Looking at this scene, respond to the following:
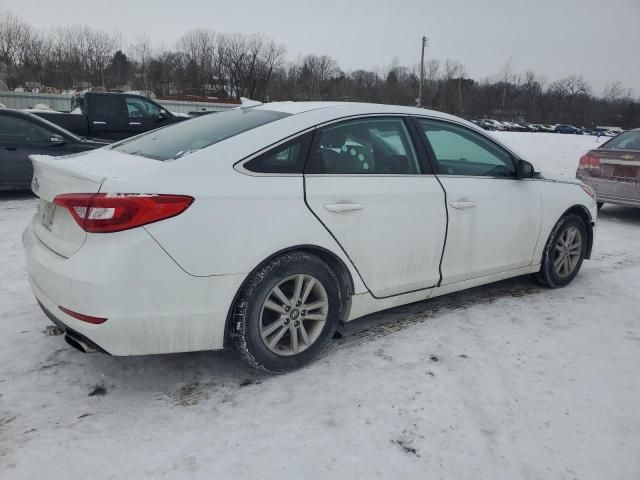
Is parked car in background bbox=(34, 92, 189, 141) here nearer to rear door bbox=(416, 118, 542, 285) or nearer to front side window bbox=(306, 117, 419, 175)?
rear door bbox=(416, 118, 542, 285)

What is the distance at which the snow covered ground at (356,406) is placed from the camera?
2162mm

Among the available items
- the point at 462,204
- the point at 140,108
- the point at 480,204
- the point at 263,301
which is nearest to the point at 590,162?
the point at 480,204

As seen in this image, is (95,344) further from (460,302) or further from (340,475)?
(460,302)

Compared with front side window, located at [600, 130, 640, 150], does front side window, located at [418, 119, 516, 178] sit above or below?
below

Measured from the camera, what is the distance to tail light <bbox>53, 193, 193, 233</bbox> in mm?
2264

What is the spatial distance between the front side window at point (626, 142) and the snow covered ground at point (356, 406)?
5.13m

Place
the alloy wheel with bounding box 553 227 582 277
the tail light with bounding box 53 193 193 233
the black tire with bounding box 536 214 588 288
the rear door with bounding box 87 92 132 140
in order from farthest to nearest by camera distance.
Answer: the rear door with bounding box 87 92 132 140 < the alloy wheel with bounding box 553 227 582 277 < the black tire with bounding box 536 214 588 288 < the tail light with bounding box 53 193 193 233

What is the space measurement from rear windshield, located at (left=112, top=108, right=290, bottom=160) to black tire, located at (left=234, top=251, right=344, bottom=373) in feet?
2.52

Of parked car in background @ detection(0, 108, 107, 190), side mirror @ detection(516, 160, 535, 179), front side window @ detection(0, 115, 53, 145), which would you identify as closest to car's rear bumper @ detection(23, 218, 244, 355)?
side mirror @ detection(516, 160, 535, 179)

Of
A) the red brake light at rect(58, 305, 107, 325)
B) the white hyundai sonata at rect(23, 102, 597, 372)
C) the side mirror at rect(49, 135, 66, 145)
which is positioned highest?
the side mirror at rect(49, 135, 66, 145)

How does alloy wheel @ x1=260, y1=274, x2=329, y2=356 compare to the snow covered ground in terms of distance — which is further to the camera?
alloy wheel @ x1=260, y1=274, x2=329, y2=356

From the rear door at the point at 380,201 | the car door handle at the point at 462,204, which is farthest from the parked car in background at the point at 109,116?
the car door handle at the point at 462,204

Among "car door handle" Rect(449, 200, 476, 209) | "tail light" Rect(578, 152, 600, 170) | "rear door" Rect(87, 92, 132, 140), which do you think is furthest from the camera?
"rear door" Rect(87, 92, 132, 140)

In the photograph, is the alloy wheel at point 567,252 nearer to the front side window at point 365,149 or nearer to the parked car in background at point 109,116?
the front side window at point 365,149
